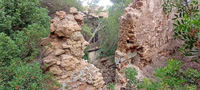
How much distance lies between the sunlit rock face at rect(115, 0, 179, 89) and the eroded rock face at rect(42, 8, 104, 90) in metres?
2.06

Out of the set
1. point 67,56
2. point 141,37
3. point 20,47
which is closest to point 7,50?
point 20,47

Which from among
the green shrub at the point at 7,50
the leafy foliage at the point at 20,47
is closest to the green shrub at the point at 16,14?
the leafy foliage at the point at 20,47

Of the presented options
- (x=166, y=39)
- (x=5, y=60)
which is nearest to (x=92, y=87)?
(x=5, y=60)

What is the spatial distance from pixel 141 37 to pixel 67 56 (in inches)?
151

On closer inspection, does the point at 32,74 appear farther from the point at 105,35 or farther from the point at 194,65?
the point at 105,35

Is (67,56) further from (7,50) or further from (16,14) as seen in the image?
(16,14)

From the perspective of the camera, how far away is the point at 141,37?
6.07 m

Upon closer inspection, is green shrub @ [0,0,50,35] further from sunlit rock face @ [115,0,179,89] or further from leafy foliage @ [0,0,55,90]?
sunlit rock face @ [115,0,179,89]

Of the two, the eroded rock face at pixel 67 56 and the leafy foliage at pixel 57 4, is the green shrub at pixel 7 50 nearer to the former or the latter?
the eroded rock face at pixel 67 56

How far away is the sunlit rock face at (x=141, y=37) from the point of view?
18.6 feet

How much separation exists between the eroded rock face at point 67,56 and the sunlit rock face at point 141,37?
2.06m

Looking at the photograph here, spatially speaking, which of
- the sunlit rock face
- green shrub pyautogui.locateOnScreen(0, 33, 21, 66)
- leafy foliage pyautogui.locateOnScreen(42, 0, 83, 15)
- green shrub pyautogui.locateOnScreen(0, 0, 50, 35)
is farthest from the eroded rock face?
leafy foliage pyautogui.locateOnScreen(42, 0, 83, 15)

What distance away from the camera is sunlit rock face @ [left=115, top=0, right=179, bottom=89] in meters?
5.66

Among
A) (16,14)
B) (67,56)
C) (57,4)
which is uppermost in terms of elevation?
(57,4)
